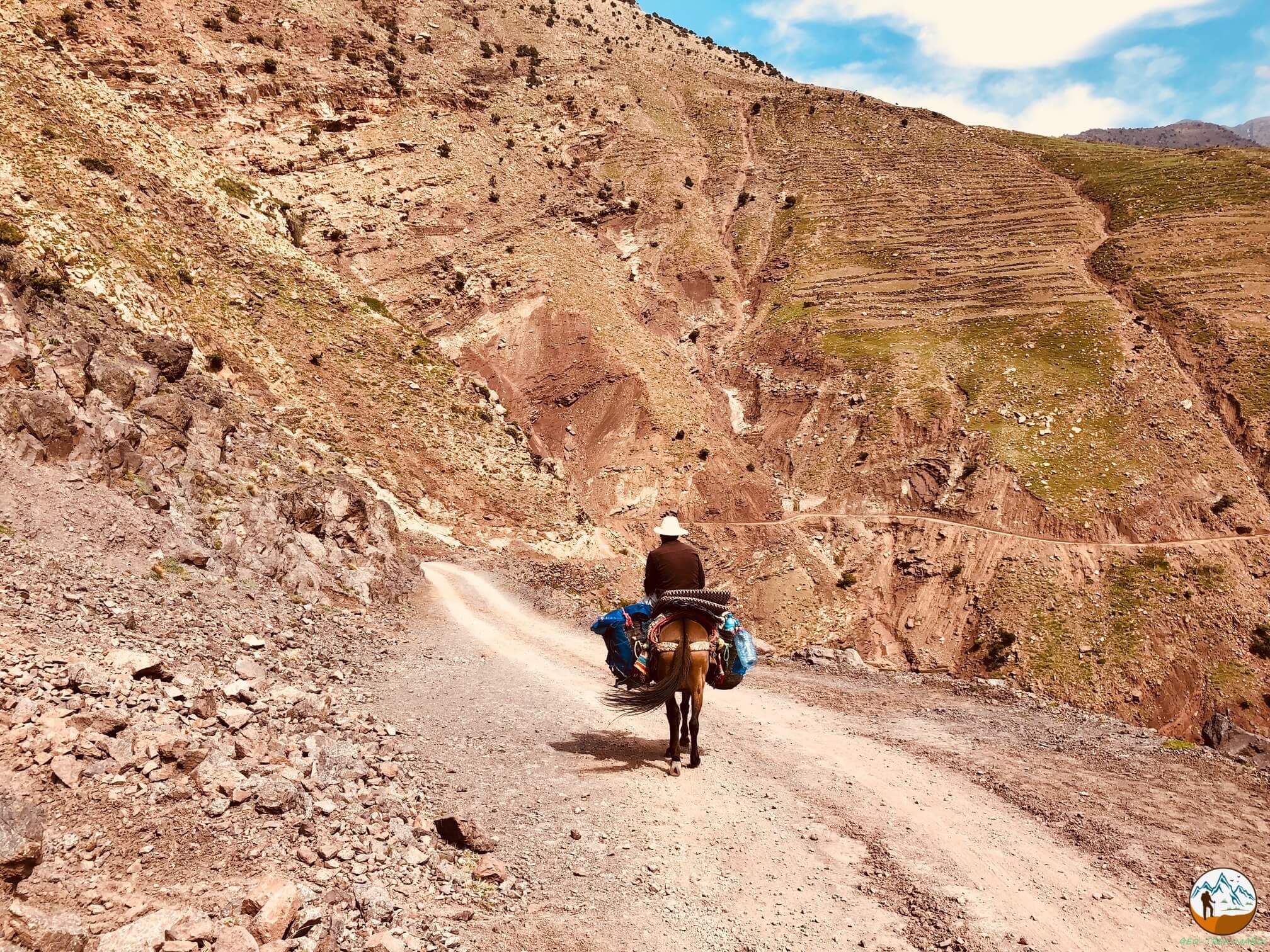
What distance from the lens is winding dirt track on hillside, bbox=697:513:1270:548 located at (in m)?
30.7

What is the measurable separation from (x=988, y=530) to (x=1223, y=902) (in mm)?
27985

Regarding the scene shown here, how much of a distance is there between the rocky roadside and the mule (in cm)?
290

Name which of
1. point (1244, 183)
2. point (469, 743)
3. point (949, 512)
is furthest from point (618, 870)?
point (1244, 183)

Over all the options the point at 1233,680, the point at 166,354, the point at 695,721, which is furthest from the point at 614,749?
the point at 1233,680

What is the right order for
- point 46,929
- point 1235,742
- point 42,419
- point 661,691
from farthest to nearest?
point 1235,742 → point 42,419 → point 661,691 → point 46,929

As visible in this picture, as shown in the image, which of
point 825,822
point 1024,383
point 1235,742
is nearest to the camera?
point 825,822

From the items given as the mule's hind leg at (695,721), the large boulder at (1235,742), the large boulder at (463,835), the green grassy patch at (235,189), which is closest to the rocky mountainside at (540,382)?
the large boulder at (463,835)

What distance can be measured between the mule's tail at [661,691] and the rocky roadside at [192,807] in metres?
2.67

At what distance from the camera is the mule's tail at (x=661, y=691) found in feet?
31.0

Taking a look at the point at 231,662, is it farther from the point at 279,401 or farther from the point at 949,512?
the point at 949,512

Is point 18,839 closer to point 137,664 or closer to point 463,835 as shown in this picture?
point 137,664

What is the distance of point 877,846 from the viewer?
8367 mm

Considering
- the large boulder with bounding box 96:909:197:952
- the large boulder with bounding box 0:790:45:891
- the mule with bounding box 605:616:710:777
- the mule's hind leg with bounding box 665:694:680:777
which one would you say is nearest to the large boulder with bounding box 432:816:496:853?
the large boulder with bounding box 96:909:197:952

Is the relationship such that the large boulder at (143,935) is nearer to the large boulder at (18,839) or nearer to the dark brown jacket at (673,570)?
the large boulder at (18,839)
